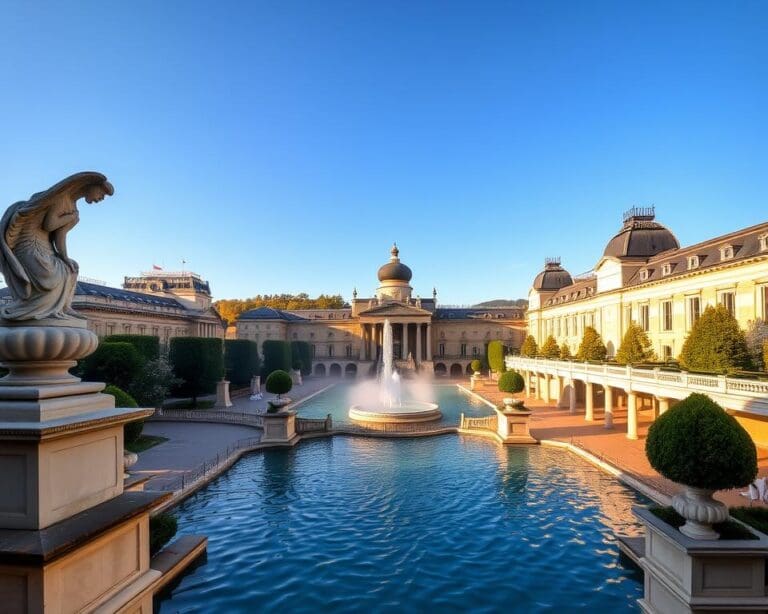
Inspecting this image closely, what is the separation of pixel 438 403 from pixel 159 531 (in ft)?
123

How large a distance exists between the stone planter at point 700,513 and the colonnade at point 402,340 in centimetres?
7723

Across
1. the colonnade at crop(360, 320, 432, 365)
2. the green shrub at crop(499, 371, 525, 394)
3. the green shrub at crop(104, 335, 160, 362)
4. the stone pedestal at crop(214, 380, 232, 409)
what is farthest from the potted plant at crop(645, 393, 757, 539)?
the colonnade at crop(360, 320, 432, 365)

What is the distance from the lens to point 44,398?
182 inches

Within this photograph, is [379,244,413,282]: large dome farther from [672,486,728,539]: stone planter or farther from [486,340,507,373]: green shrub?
[672,486,728,539]: stone planter

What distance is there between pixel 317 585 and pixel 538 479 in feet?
39.9

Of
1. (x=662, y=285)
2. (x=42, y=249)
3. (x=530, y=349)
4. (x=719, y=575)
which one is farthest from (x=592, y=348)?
(x=42, y=249)

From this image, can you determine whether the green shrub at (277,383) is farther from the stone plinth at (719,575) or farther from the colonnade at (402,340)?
the colonnade at (402,340)

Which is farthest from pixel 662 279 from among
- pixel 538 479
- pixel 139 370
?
pixel 139 370

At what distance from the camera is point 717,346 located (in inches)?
1018

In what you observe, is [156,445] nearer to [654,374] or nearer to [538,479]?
[538,479]

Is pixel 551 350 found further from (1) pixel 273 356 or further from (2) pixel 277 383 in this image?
(1) pixel 273 356

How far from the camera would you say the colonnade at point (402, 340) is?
8831 cm

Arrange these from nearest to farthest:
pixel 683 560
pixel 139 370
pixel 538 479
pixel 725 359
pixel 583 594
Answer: pixel 683 560
pixel 583 594
pixel 538 479
pixel 725 359
pixel 139 370

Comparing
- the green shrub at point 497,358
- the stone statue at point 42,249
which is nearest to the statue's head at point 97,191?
the stone statue at point 42,249
